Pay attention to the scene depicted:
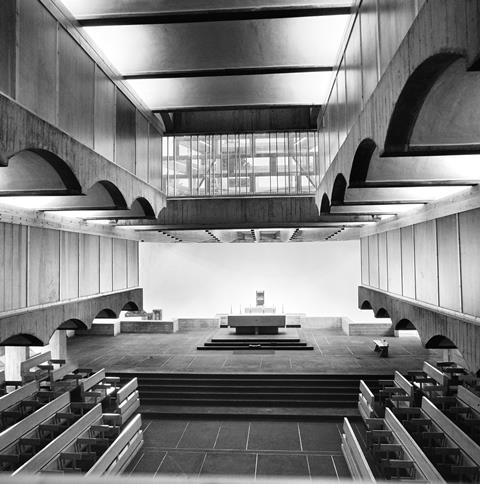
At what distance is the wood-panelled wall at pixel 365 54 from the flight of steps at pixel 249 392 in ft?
24.9

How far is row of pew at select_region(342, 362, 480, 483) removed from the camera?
290 inches

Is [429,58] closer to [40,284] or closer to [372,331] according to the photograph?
[40,284]

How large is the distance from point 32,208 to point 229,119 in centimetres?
832

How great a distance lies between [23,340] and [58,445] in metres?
2.00

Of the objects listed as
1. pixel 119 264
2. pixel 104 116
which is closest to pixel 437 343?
pixel 104 116

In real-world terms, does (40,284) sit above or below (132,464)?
above

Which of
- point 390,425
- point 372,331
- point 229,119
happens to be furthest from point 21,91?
point 372,331

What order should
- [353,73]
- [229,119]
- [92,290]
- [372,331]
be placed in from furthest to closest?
[372,331]
[229,119]
[92,290]
[353,73]

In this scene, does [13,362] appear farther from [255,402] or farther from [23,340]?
[255,402]

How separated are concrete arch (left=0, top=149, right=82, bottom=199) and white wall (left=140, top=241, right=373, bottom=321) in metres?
16.6

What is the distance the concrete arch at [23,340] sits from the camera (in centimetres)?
746

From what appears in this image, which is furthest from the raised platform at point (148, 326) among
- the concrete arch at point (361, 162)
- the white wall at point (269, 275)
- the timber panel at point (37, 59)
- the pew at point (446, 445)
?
the concrete arch at point (361, 162)

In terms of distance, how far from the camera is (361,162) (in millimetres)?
4723

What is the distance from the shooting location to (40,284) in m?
8.07
